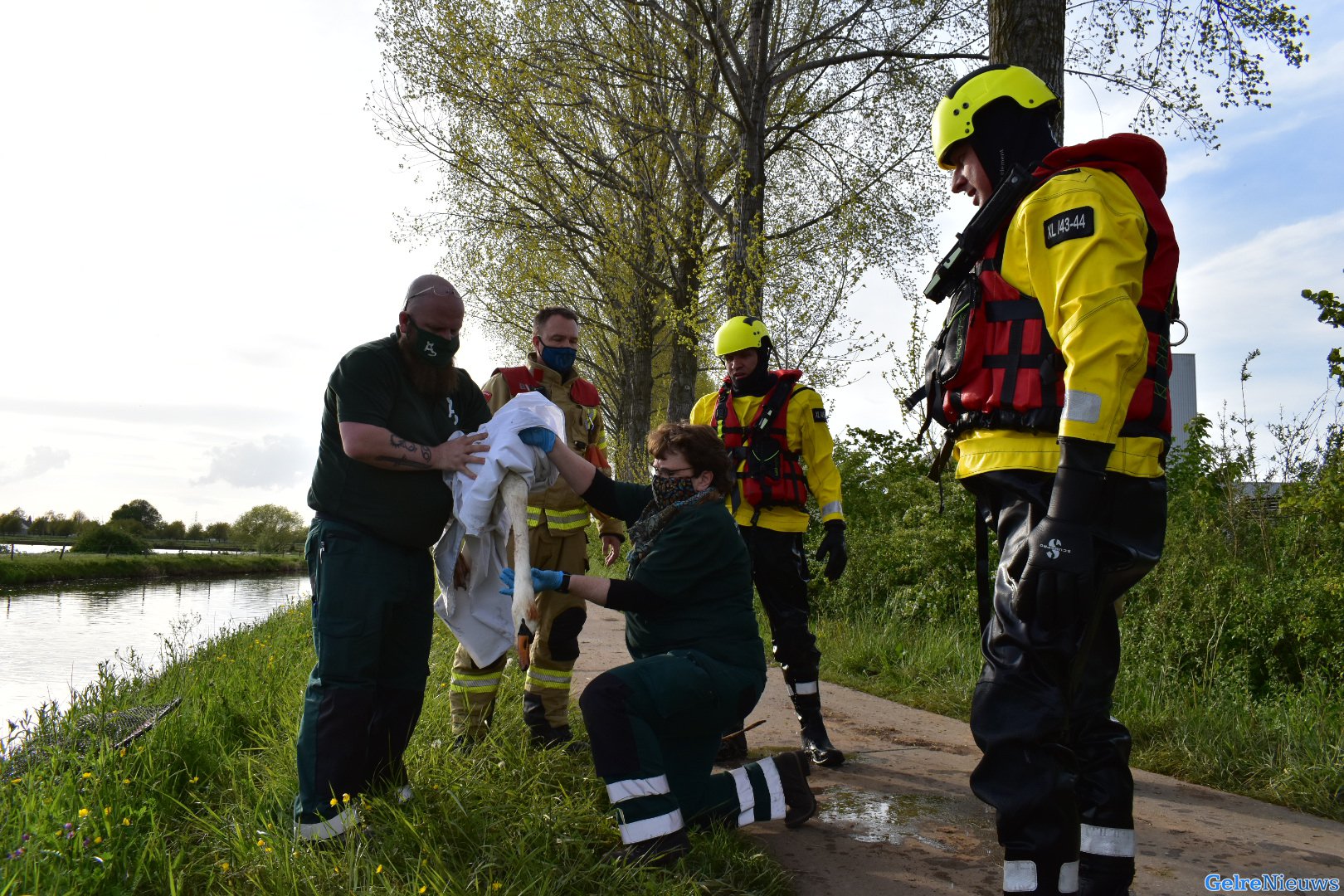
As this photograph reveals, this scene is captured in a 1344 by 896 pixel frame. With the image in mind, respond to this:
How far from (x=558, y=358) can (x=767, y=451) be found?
114 cm

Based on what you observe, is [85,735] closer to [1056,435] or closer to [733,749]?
[733,749]

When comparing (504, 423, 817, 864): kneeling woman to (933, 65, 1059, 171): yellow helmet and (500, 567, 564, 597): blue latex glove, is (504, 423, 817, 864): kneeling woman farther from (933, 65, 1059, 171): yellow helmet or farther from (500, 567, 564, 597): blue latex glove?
(933, 65, 1059, 171): yellow helmet

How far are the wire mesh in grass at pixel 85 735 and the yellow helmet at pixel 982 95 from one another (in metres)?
4.13

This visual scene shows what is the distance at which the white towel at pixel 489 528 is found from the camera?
314 cm

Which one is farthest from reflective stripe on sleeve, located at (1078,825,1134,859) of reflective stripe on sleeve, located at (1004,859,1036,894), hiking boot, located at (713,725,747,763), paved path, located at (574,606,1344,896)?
hiking boot, located at (713,725,747,763)

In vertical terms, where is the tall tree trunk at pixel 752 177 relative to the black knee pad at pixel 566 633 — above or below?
above

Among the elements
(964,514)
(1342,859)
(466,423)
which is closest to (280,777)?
(466,423)

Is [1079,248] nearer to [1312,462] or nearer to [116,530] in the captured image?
[1312,462]

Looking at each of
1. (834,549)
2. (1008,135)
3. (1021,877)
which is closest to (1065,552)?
(1021,877)

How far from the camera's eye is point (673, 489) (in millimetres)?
3289

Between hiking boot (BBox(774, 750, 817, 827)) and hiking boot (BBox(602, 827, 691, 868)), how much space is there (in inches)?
20.5

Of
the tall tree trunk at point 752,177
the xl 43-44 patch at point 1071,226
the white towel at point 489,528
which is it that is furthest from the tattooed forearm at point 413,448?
the tall tree trunk at point 752,177

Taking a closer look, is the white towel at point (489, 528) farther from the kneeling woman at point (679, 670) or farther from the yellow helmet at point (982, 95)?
the yellow helmet at point (982, 95)

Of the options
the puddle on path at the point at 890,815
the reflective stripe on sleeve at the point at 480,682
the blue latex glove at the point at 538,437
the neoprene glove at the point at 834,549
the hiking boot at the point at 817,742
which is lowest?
the puddle on path at the point at 890,815
